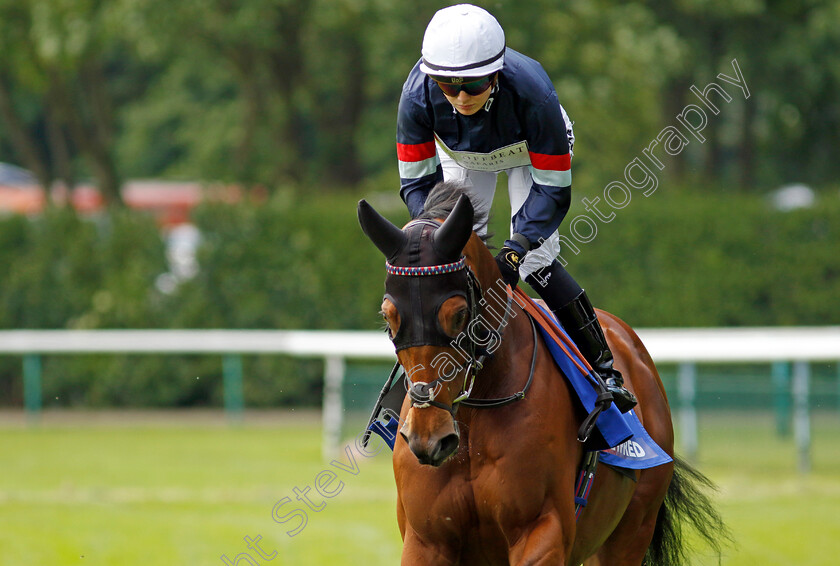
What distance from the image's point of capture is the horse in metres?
3.36

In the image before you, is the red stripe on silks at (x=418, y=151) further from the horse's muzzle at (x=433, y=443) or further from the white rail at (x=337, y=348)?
the white rail at (x=337, y=348)

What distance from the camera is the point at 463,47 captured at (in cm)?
376

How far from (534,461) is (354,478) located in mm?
7850

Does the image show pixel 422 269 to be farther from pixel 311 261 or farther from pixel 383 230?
pixel 311 261

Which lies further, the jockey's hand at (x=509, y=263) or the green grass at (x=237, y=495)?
the green grass at (x=237, y=495)

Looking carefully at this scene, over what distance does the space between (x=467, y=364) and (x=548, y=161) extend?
3.08ft

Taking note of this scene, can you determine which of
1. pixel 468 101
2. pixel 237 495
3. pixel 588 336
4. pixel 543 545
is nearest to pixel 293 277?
pixel 237 495

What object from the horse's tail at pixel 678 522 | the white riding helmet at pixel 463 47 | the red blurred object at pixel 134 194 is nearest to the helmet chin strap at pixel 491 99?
the white riding helmet at pixel 463 47

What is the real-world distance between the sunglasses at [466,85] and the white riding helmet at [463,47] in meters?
0.04

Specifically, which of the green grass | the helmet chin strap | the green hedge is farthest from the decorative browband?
the green hedge

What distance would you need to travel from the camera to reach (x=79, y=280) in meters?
16.1

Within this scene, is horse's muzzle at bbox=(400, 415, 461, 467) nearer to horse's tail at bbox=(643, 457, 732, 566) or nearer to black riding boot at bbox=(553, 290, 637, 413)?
black riding boot at bbox=(553, 290, 637, 413)

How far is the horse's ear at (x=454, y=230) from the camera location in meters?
3.42

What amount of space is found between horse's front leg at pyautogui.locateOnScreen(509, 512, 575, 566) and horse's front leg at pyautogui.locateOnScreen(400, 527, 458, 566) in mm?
205
